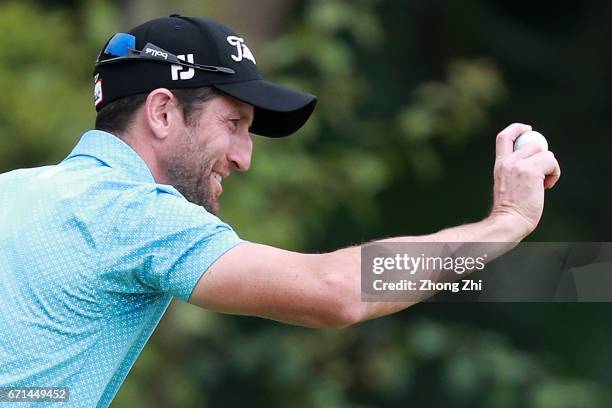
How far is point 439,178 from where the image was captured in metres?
7.76

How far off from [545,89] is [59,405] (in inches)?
239

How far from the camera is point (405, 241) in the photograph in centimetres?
259

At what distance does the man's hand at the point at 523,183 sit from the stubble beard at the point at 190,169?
2.14 ft

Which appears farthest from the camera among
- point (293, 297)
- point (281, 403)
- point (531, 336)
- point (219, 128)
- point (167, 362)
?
point (531, 336)

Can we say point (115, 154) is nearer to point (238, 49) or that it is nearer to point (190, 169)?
point (190, 169)

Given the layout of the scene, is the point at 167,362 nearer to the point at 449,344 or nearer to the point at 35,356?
the point at 449,344

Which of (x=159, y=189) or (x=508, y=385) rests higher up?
(x=159, y=189)

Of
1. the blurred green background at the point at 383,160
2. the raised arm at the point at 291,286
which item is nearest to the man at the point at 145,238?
the raised arm at the point at 291,286

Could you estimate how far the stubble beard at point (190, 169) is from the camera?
2.82 metres

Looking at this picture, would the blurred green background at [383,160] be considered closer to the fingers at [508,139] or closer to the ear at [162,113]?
the ear at [162,113]

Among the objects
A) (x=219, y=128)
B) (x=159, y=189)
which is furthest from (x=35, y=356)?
(x=219, y=128)

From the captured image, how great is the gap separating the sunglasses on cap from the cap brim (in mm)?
48

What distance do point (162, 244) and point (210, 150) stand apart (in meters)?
0.45

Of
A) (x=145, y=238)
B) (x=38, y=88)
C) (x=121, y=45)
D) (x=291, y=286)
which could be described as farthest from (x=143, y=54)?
(x=38, y=88)
